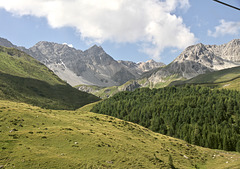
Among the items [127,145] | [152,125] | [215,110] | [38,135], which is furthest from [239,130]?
[38,135]

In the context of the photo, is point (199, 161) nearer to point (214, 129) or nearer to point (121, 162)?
point (121, 162)

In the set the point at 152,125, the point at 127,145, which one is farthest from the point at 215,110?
the point at 127,145

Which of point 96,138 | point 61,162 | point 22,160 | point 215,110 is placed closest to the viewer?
point 22,160

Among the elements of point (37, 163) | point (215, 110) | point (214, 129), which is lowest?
point (37, 163)

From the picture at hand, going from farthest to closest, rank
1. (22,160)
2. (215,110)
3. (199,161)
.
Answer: (215,110)
(199,161)
(22,160)

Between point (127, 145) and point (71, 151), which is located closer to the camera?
point (71, 151)

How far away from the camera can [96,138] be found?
145ft

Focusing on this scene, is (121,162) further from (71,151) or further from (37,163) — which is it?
(37,163)

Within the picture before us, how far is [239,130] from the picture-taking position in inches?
5556

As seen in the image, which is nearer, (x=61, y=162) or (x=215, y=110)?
(x=61, y=162)

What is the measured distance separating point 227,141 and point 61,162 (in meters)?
108

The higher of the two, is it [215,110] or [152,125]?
[215,110]

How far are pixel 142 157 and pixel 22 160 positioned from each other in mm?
23375

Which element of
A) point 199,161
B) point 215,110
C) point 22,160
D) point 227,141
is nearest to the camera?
point 22,160
